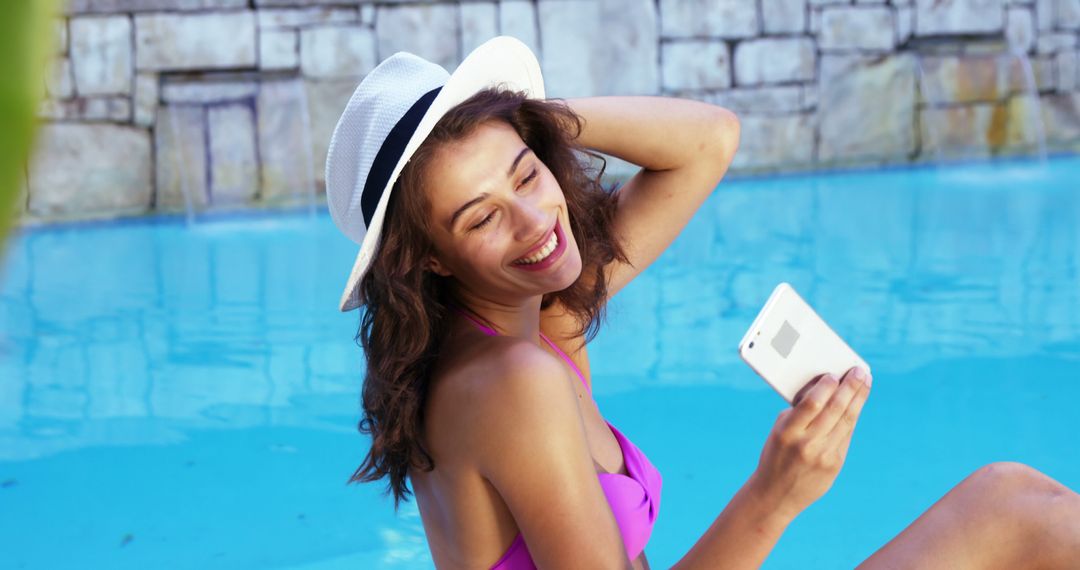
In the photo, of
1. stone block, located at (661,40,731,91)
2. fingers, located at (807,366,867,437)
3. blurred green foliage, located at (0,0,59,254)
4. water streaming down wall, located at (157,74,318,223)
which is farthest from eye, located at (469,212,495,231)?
stone block, located at (661,40,731,91)

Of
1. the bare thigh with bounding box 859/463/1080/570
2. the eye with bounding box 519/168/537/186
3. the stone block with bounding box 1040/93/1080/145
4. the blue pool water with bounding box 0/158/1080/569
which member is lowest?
the blue pool water with bounding box 0/158/1080/569

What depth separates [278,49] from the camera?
24.1 ft

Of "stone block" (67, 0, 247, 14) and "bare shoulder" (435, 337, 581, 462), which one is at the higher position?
"stone block" (67, 0, 247, 14)

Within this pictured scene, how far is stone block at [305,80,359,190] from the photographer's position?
24.3ft

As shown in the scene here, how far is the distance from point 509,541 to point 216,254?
494 cm

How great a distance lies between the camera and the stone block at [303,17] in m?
7.29

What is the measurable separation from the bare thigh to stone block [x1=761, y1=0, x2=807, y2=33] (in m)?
6.94

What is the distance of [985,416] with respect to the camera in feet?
11.1

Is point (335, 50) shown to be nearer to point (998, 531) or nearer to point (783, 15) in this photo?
point (783, 15)

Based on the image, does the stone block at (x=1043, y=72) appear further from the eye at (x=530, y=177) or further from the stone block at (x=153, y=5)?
the eye at (x=530, y=177)

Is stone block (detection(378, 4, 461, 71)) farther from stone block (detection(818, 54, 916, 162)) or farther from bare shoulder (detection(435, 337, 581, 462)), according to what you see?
bare shoulder (detection(435, 337, 581, 462))

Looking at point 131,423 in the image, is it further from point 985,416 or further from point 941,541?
point 941,541

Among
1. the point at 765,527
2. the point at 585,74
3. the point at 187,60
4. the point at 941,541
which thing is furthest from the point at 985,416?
the point at 187,60

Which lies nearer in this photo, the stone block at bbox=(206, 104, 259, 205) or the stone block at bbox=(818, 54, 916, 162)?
the stone block at bbox=(206, 104, 259, 205)
